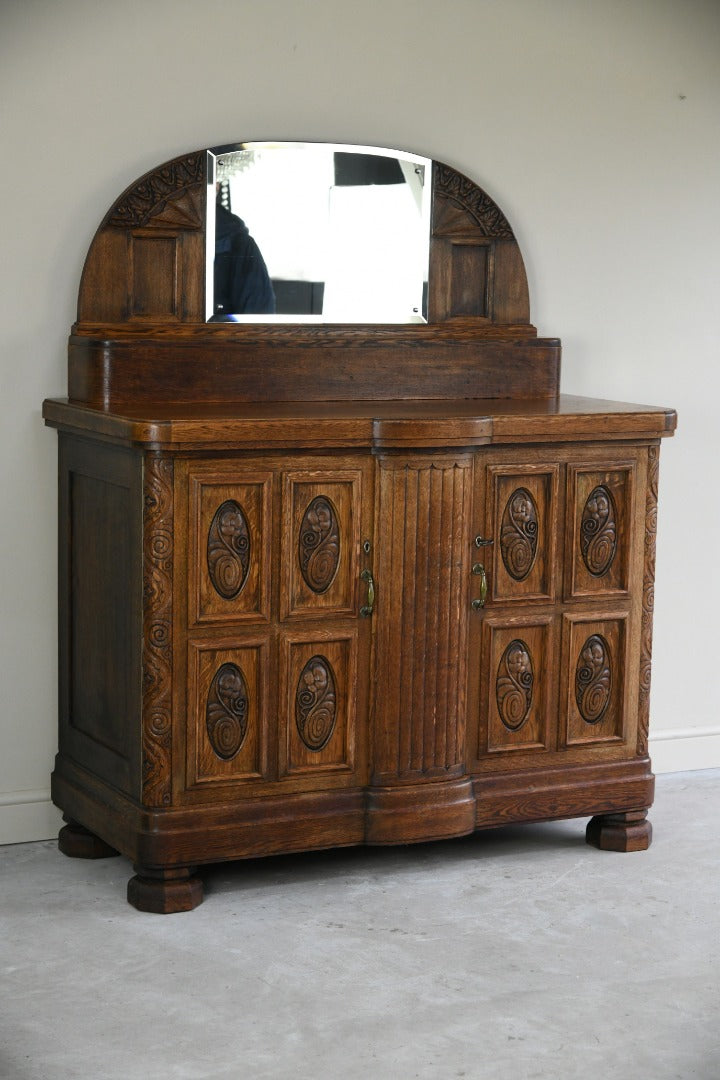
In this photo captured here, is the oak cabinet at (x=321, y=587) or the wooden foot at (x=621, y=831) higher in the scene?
the oak cabinet at (x=321, y=587)

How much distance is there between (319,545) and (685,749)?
1743mm

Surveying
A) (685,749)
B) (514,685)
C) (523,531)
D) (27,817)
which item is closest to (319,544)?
(523,531)

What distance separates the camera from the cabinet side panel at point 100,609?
3447 mm

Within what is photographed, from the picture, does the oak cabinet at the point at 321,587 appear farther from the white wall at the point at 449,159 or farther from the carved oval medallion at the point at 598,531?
the white wall at the point at 449,159

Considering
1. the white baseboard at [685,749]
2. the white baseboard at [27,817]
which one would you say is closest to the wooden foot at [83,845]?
the white baseboard at [27,817]

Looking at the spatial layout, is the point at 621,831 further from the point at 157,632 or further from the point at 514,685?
the point at 157,632

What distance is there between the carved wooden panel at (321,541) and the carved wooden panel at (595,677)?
24.6 inches

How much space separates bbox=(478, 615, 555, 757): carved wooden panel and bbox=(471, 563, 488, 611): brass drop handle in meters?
0.05

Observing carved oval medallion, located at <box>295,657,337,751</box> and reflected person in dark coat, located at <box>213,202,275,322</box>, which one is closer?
carved oval medallion, located at <box>295,657,337,751</box>

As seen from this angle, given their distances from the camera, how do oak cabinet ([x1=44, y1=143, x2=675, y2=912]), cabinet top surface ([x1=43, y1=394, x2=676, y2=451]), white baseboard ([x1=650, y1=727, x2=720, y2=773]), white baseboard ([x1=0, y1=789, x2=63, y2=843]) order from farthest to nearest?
white baseboard ([x1=650, y1=727, x2=720, y2=773])
white baseboard ([x1=0, y1=789, x2=63, y2=843])
oak cabinet ([x1=44, y1=143, x2=675, y2=912])
cabinet top surface ([x1=43, y1=394, x2=676, y2=451])

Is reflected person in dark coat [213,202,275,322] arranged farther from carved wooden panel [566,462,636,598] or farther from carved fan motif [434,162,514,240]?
carved wooden panel [566,462,636,598]

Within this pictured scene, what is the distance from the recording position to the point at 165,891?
3.46 meters

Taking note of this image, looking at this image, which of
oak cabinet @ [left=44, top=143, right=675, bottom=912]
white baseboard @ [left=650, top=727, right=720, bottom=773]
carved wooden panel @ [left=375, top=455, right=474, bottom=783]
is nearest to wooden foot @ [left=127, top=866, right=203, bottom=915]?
oak cabinet @ [left=44, top=143, right=675, bottom=912]

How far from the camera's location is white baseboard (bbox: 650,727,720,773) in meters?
4.68
